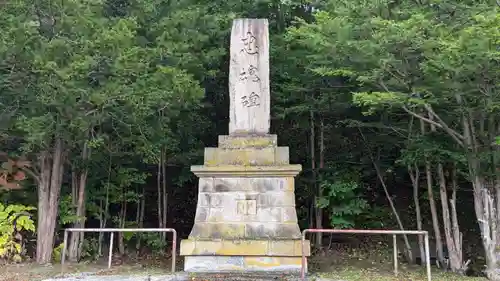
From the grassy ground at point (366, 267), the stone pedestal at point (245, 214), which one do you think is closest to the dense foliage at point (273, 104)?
the grassy ground at point (366, 267)

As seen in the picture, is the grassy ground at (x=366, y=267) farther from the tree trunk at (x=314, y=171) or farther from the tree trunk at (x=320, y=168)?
the tree trunk at (x=320, y=168)

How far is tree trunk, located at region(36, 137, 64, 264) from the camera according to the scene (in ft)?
25.1

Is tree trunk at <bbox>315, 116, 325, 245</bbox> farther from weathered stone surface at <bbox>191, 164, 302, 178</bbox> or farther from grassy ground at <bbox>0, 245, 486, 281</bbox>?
weathered stone surface at <bbox>191, 164, 302, 178</bbox>

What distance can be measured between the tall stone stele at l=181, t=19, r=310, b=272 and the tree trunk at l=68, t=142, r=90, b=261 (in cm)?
283

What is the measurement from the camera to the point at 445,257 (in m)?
8.27

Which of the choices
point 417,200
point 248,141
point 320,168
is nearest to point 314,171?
point 320,168

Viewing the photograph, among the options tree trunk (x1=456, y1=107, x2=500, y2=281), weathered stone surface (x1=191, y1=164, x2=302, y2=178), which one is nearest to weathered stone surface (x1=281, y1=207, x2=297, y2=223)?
weathered stone surface (x1=191, y1=164, x2=302, y2=178)

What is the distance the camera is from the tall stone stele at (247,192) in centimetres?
625

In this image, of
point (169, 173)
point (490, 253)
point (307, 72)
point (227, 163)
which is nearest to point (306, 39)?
point (307, 72)

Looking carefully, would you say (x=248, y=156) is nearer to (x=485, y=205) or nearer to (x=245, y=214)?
(x=245, y=214)

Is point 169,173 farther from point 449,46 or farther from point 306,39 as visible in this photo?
point 449,46

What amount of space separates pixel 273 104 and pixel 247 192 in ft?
12.0

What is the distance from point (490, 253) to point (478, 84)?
249 centimetres

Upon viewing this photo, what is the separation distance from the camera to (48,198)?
25.7 ft
